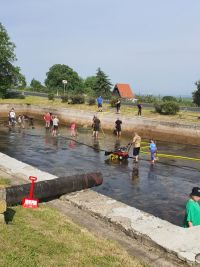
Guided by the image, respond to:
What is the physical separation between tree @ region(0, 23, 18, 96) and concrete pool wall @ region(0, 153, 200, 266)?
55.1 m

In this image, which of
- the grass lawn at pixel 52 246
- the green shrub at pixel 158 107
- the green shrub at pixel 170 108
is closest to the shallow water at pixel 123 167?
the grass lawn at pixel 52 246

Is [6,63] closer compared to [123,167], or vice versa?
[123,167]

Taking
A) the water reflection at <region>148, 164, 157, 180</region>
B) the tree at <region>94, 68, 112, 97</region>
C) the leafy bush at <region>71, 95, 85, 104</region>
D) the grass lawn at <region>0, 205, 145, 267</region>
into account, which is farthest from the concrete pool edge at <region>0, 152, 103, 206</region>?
the tree at <region>94, 68, 112, 97</region>

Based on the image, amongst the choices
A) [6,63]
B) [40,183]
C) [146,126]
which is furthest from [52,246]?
[6,63]

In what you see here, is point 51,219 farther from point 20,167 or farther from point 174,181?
point 174,181

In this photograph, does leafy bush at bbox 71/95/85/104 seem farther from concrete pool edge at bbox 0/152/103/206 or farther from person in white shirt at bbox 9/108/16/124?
concrete pool edge at bbox 0/152/103/206

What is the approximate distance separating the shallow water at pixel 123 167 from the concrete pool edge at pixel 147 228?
125 inches

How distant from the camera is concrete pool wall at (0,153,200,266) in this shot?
8.14 metres

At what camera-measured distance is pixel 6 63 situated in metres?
65.1

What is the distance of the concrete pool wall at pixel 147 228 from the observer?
26.7 feet

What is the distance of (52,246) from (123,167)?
14.2 meters

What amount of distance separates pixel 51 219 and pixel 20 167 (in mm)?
5822

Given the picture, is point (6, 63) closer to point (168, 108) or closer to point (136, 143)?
point (168, 108)

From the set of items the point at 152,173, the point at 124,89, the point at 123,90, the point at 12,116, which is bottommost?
the point at 152,173
